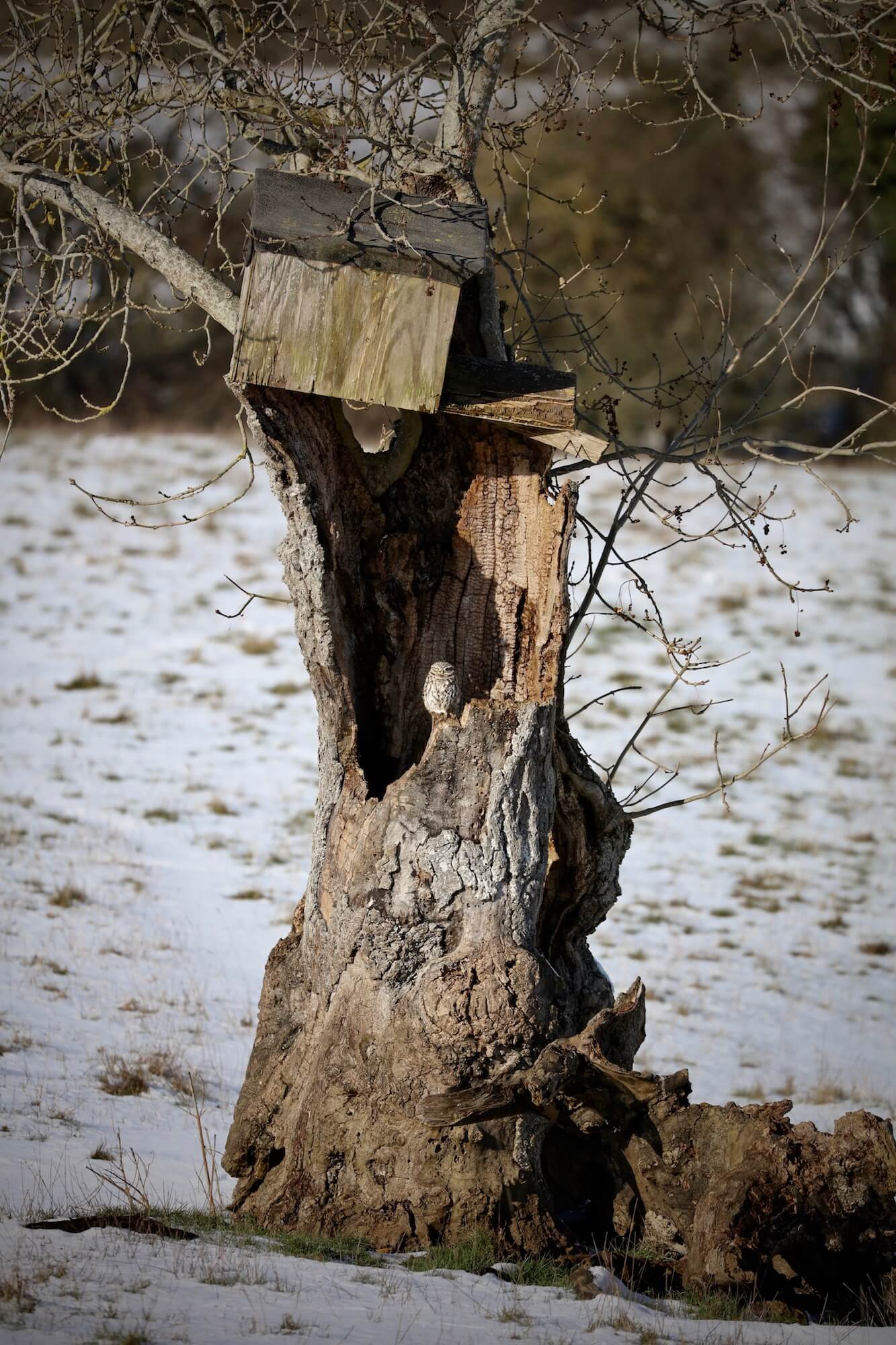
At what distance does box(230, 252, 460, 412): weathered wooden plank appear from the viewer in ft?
13.0

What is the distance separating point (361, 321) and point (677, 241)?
22.2 m

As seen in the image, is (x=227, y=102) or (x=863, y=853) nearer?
(x=227, y=102)

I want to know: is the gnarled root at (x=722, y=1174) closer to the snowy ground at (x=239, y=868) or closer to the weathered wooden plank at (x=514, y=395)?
the snowy ground at (x=239, y=868)

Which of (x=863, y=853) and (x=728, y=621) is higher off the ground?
(x=728, y=621)

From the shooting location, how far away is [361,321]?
400 centimetres

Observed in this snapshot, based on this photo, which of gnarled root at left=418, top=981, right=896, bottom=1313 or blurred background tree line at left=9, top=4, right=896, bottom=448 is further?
→ blurred background tree line at left=9, top=4, right=896, bottom=448

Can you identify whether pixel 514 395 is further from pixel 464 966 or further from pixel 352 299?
pixel 464 966

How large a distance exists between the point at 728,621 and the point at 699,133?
16.5m

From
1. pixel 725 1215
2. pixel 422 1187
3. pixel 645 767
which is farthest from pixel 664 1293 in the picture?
pixel 645 767

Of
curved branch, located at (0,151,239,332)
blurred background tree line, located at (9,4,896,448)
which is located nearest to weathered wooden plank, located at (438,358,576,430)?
curved branch, located at (0,151,239,332)

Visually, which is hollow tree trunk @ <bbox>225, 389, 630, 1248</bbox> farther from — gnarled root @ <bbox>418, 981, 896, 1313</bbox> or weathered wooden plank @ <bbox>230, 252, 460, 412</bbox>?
weathered wooden plank @ <bbox>230, 252, 460, 412</bbox>

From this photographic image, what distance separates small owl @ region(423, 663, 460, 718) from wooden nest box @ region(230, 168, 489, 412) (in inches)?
37.5

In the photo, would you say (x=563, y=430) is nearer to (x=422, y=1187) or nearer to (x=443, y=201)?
(x=443, y=201)

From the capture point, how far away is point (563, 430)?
4.08 m
